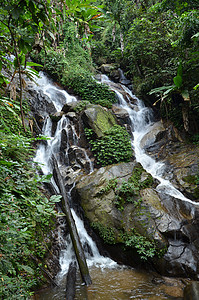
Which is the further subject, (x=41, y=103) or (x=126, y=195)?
(x=41, y=103)

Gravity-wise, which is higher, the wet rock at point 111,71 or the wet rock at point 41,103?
the wet rock at point 111,71

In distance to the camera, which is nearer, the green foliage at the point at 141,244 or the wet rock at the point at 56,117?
the green foliage at the point at 141,244

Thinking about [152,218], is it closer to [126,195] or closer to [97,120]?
[126,195]

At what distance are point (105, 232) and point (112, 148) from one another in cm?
349

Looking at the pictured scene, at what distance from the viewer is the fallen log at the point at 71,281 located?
373 centimetres

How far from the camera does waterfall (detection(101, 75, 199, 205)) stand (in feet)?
21.3

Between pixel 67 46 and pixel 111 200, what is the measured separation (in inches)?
511

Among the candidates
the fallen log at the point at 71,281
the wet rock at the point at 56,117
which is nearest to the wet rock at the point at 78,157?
the wet rock at the point at 56,117

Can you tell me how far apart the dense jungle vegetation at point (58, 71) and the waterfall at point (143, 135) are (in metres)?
0.81

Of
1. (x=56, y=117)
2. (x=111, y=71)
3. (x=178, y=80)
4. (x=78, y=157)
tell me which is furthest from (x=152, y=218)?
→ (x=111, y=71)

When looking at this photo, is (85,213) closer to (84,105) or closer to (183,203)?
(183,203)

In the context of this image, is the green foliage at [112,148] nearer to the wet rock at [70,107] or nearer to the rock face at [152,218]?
the rock face at [152,218]

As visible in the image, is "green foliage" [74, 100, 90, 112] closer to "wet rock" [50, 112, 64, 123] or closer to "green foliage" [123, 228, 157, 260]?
"wet rock" [50, 112, 64, 123]

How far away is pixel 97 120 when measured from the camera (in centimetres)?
879
